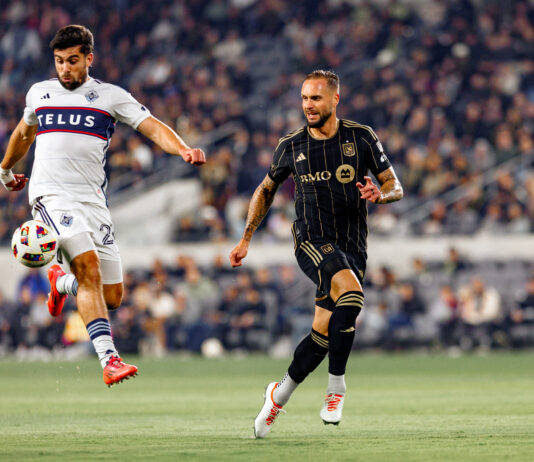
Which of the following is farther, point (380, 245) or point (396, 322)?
point (380, 245)

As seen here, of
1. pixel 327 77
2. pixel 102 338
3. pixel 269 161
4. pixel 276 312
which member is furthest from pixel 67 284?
pixel 269 161

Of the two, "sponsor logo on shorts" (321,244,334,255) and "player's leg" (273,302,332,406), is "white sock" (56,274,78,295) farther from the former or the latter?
"sponsor logo on shorts" (321,244,334,255)

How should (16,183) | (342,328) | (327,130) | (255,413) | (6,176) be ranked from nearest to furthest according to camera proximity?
(342,328) < (327,130) < (6,176) < (16,183) < (255,413)

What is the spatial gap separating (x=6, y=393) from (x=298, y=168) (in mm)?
5959

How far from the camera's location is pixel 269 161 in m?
23.7

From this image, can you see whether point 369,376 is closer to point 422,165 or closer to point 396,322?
point 396,322

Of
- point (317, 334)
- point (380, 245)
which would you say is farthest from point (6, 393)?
point (380, 245)

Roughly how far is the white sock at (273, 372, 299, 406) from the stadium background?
12726mm

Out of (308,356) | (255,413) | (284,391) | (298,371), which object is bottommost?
(255,413)

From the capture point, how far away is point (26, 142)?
850 cm

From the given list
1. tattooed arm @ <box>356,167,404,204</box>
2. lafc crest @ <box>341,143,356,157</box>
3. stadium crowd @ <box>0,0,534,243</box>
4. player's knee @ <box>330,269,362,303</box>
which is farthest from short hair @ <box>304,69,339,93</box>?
stadium crowd @ <box>0,0,534,243</box>

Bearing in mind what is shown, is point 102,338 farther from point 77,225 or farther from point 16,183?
point 16,183

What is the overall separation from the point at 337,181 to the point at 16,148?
2474 millimetres

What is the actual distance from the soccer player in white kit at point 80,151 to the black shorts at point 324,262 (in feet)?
3.73
